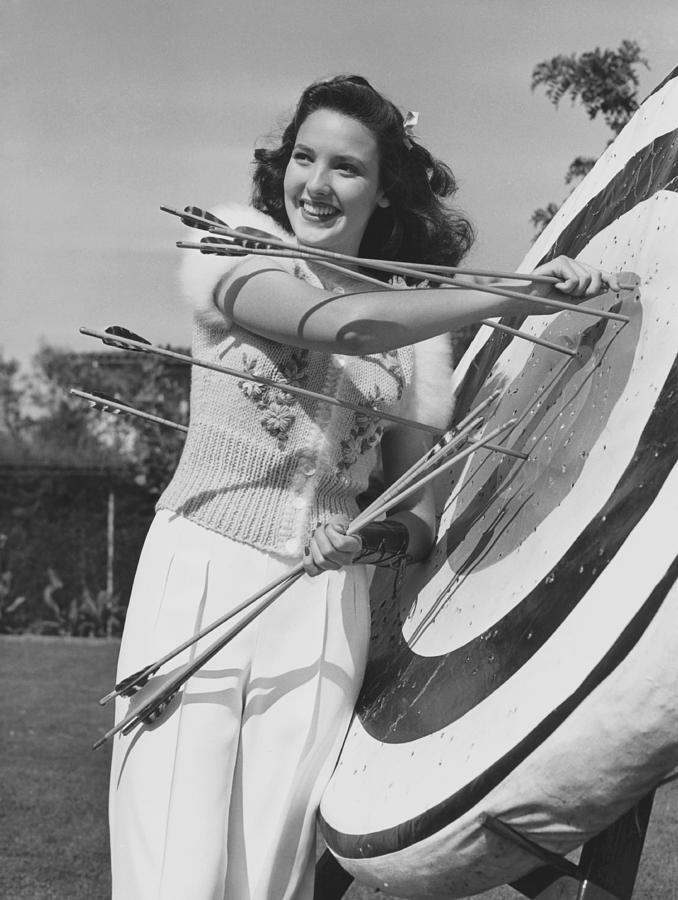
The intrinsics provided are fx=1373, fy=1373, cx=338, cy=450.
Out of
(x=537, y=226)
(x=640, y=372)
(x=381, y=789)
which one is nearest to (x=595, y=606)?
(x=640, y=372)

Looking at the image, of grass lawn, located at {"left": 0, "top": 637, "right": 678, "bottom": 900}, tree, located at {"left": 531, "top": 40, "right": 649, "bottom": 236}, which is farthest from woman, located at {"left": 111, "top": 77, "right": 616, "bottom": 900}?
tree, located at {"left": 531, "top": 40, "right": 649, "bottom": 236}

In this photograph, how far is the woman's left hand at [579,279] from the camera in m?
1.98

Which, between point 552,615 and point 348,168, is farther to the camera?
point 348,168

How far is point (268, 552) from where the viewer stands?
2.23m

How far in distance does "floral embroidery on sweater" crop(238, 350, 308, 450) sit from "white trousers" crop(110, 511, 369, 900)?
0.20 meters

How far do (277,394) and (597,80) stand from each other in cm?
415

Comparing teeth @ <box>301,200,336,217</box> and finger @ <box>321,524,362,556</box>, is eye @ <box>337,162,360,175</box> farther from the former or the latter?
finger @ <box>321,524,362,556</box>

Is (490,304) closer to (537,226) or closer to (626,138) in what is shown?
(626,138)

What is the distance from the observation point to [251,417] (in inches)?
89.3

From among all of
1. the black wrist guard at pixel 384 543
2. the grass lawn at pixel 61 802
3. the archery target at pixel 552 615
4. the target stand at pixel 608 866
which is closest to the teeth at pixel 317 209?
the archery target at pixel 552 615

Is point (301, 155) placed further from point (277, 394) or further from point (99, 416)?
point (99, 416)

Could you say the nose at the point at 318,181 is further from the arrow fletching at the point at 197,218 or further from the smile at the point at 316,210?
the arrow fletching at the point at 197,218

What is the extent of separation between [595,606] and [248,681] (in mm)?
695

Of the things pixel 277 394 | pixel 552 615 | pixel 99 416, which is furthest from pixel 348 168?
pixel 99 416
